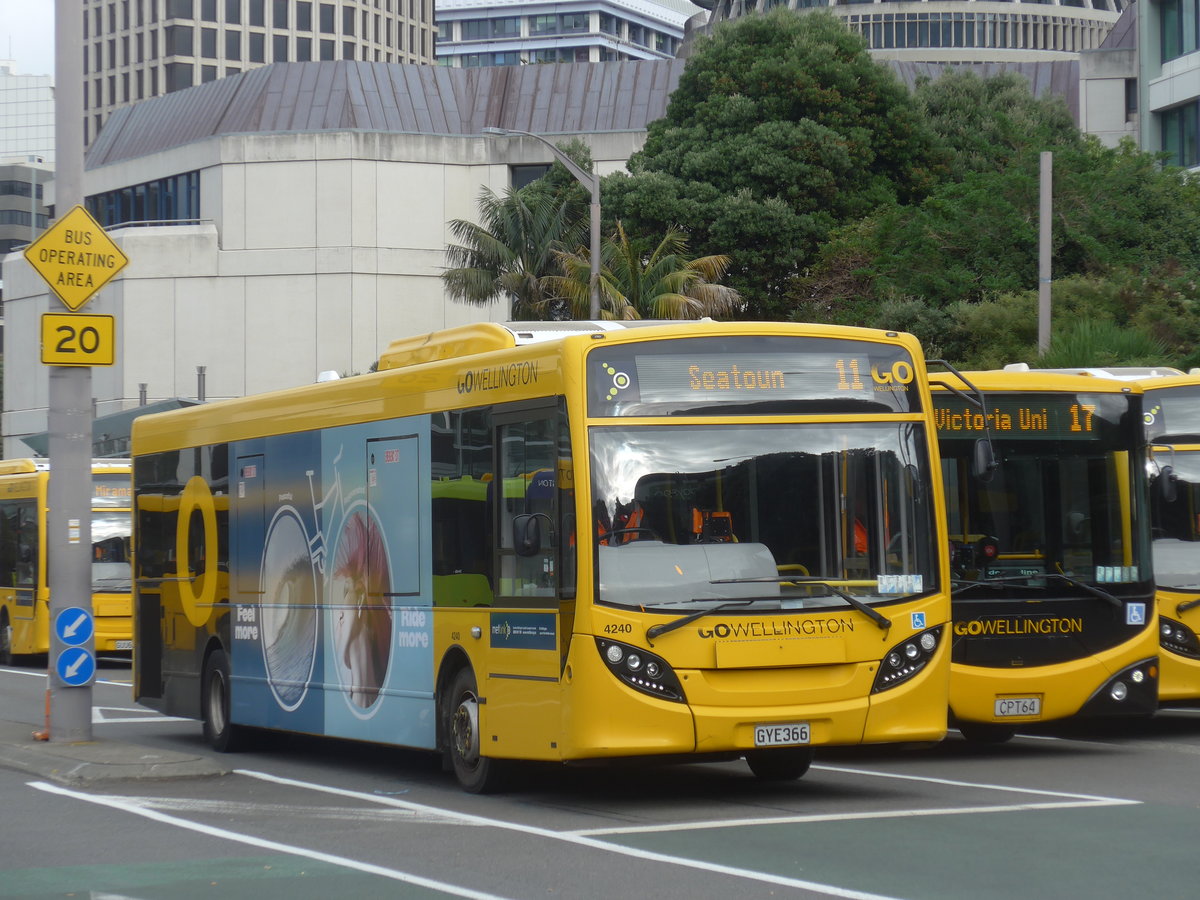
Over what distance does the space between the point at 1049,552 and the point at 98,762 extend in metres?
7.15

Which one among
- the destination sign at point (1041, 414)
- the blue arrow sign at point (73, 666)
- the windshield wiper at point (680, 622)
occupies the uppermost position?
the destination sign at point (1041, 414)

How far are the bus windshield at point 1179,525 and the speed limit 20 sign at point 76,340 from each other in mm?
8653

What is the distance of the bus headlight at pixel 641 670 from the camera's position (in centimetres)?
1048

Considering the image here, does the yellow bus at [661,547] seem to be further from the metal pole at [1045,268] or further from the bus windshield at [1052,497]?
the metal pole at [1045,268]

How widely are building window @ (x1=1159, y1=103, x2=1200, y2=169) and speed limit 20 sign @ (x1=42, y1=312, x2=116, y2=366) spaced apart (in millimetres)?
43010

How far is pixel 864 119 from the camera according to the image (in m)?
47.7

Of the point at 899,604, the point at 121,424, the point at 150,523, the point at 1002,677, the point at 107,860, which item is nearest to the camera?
the point at 107,860

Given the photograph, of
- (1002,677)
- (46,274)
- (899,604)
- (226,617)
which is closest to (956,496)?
(1002,677)

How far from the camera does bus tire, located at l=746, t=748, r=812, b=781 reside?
1200cm

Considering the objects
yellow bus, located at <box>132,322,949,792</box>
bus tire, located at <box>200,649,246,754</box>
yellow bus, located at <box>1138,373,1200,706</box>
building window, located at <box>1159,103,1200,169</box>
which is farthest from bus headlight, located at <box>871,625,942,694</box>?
building window, located at <box>1159,103,1200,169</box>

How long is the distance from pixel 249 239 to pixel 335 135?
4.78 m

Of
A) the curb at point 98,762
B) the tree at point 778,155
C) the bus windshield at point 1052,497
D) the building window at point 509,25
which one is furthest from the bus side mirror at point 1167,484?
the building window at point 509,25

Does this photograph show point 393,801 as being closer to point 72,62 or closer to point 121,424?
point 72,62

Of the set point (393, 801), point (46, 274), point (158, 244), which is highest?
point (158, 244)
